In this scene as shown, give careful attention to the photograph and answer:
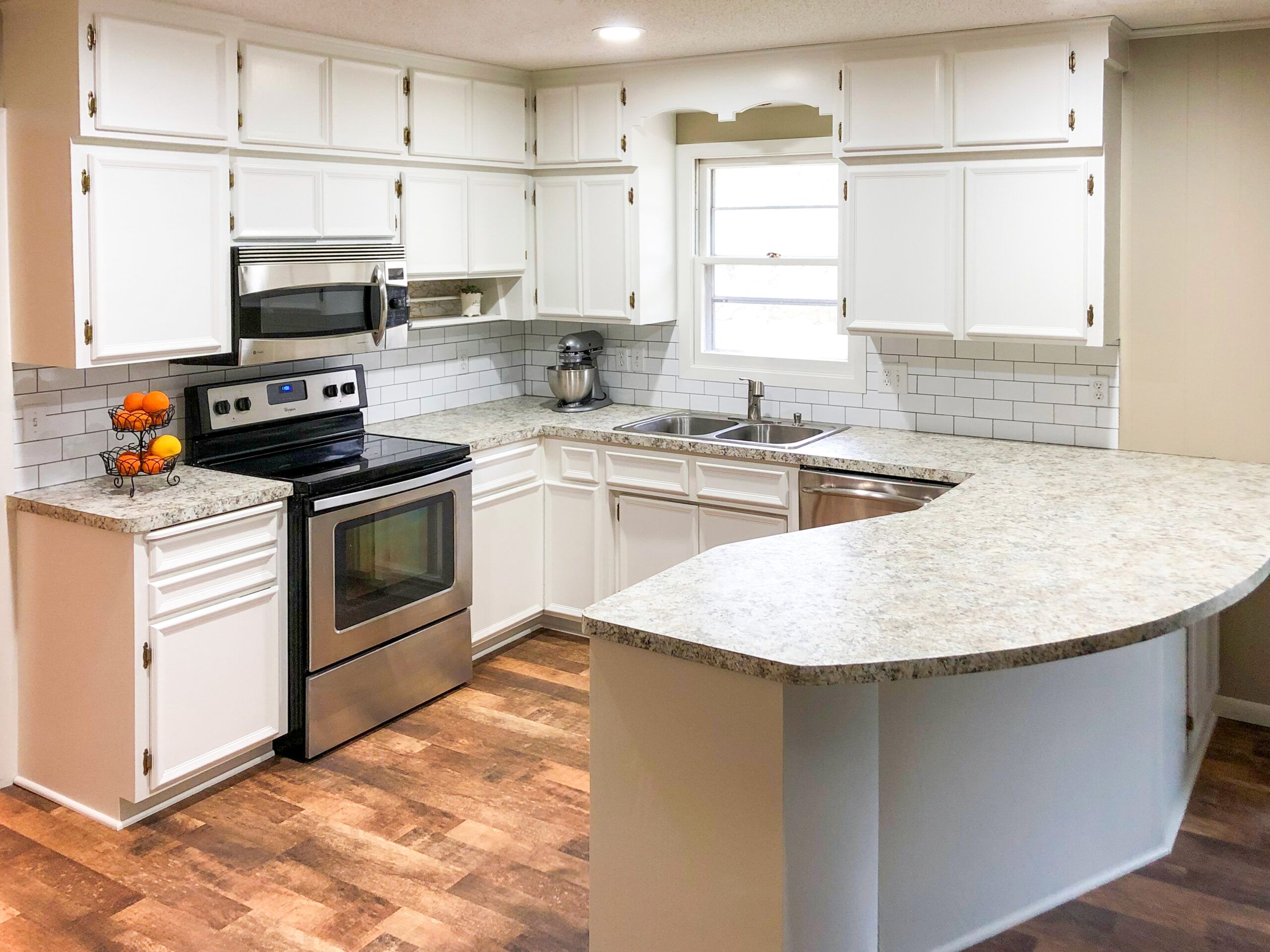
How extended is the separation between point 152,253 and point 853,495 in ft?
7.88

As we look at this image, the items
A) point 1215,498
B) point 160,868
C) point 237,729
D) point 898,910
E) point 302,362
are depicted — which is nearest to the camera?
point 898,910

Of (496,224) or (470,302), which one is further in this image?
(470,302)

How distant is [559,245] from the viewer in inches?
193

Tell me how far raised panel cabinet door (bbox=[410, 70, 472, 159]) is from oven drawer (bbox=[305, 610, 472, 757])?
5.90 ft

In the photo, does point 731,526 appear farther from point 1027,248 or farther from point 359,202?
point 359,202

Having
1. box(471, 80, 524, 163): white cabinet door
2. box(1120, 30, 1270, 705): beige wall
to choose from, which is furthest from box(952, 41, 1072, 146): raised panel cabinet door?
box(471, 80, 524, 163): white cabinet door

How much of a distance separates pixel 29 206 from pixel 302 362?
1.18 metres

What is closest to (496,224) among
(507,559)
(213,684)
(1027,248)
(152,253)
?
(507,559)

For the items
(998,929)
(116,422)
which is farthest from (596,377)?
(998,929)

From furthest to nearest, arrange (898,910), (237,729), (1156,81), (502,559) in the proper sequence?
1. (502,559)
2. (1156,81)
3. (237,729)
4. (898,910)

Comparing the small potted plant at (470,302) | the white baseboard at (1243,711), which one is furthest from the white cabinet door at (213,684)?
the white baseboard at (1243,711)

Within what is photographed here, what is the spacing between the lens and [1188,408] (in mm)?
3938

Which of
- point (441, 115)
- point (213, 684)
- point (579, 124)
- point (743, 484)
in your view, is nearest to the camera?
point (213, 684)

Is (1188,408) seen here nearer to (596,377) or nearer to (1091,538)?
(1091,538)
